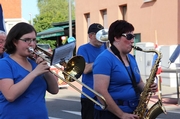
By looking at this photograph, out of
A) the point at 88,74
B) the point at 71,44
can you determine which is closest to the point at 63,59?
the point at 71,44

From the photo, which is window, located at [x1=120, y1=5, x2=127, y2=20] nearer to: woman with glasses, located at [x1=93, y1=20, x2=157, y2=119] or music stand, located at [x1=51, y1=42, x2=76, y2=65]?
woman with glasses, located at [x1=93, y1=20, x2=157, y2=119]

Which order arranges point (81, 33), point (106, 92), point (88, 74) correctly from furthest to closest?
point (81, 33) → point (88, 74) → point (106, 92)

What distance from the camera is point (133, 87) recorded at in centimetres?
374

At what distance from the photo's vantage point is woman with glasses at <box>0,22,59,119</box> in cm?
313

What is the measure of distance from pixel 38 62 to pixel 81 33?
73.8 ft

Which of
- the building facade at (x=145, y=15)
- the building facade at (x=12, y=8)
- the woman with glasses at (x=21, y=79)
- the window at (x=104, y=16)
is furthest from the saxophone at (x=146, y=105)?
the building facade at (x=12, y=8)

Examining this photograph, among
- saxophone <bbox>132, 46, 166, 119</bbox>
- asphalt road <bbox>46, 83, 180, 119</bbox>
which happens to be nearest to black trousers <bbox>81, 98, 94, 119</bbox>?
saxophone <bbox>132, 46, 166, 119</bbox>

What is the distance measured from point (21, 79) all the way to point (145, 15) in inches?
624

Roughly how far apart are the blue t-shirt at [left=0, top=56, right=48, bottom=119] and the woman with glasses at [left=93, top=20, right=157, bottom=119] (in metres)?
0.60

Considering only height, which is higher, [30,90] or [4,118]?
[30,90]

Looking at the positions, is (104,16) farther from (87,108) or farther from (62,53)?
(62,53)

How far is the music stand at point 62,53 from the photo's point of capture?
315 cm

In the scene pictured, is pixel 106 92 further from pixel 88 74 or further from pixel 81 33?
pixel 81 33

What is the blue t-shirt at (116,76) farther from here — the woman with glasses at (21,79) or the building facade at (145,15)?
the building facade at (145,15)
